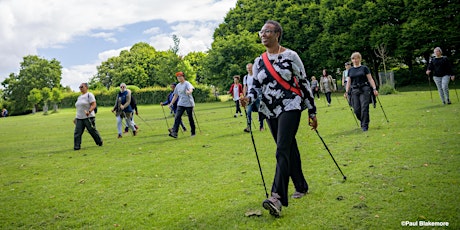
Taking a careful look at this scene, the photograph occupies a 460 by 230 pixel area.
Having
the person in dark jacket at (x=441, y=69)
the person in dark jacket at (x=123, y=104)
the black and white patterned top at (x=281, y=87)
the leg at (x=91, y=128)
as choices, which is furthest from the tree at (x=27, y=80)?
the black and white patterned top at (x=281, y=87)

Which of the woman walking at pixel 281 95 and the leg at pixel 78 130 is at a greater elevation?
the woman walking at pixel 281 95

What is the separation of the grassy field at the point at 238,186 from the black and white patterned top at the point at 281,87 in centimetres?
133

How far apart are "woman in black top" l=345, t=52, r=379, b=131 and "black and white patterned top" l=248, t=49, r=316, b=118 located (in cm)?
641

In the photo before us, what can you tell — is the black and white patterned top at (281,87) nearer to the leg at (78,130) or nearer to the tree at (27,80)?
the leg at (78,130)

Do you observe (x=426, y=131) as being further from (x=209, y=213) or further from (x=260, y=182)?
(x=209, y=213)

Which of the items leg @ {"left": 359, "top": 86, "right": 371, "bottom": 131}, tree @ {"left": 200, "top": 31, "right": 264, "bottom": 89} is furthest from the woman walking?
tree @ {"left": 200, "top": 31, "right": 264, "bottom": 89}

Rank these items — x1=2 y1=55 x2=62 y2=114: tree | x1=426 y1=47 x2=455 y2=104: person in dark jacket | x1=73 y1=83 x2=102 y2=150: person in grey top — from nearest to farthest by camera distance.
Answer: x1=73 y1=83 x2=102 y2=150: person in grey top
x1=426 y1=47 x2=455 y2=104: person in dark jacket
x1=2 y1=55 x2=62 y2=114: tree

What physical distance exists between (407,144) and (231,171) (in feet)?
13.4

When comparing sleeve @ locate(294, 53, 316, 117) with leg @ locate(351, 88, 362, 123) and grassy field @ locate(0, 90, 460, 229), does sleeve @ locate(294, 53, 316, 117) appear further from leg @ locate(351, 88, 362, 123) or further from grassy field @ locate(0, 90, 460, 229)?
leg @ locate(351, 88, 362, 123)

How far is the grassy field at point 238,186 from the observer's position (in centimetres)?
474

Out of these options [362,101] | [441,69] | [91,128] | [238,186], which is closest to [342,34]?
[441,69]

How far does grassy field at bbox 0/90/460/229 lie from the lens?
474 centimetres

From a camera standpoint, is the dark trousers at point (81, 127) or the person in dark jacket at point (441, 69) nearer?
the dark trousers at point (81, 127)

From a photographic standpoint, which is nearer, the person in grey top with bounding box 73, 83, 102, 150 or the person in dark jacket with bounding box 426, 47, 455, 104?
the person in grey top with bounding box 73, 83, 102, 150
